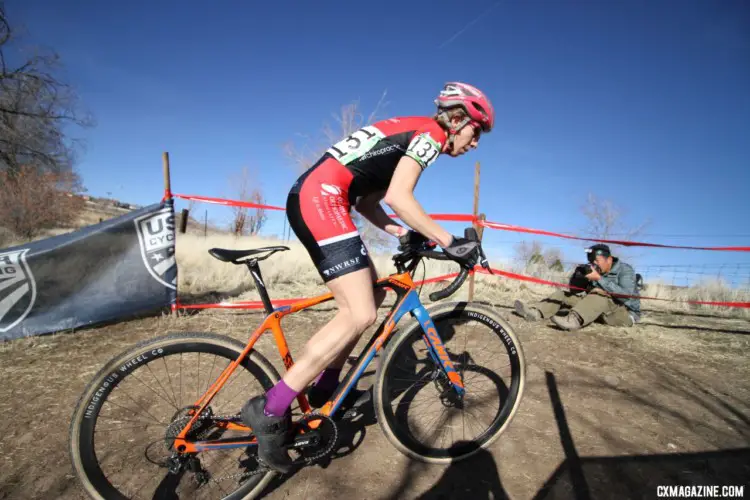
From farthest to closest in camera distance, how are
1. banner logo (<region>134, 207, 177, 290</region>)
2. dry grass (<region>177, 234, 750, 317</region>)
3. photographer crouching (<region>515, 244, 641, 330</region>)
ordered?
dry grass (<region>177, 234, 750, 317</region>)
photographer crouching (<region>515, 244, 641, 330</region>)
banner logo (<region>134, 207, 177, 290</region>)

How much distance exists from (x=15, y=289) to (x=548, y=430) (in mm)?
5854

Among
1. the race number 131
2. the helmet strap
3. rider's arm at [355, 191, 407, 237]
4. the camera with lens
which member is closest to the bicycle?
rider's arm at [355, 191, 407, 237]

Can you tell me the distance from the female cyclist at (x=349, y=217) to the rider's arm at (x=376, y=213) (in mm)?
355

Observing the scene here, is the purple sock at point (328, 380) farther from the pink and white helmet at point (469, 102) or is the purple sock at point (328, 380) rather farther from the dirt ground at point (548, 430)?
the pink and white helmet at point (469, 102)

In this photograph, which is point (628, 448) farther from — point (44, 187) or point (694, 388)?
point (44, 187)

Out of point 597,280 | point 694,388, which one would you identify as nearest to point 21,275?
point 694,388

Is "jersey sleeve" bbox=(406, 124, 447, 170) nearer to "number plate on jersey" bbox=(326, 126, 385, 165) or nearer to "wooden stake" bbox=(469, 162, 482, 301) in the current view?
"number plate on jersey" bbox=(326, 126, 385, 165)

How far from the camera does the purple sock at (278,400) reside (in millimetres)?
1984

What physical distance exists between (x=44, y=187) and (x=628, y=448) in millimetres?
18329

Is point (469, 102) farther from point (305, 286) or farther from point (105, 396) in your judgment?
point (305, 286)

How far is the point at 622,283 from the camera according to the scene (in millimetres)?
5828

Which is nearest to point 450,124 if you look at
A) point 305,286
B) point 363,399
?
point 363,399

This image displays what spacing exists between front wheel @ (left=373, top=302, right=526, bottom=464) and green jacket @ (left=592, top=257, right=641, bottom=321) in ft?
12.1

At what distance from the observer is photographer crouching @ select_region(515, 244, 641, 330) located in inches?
221
